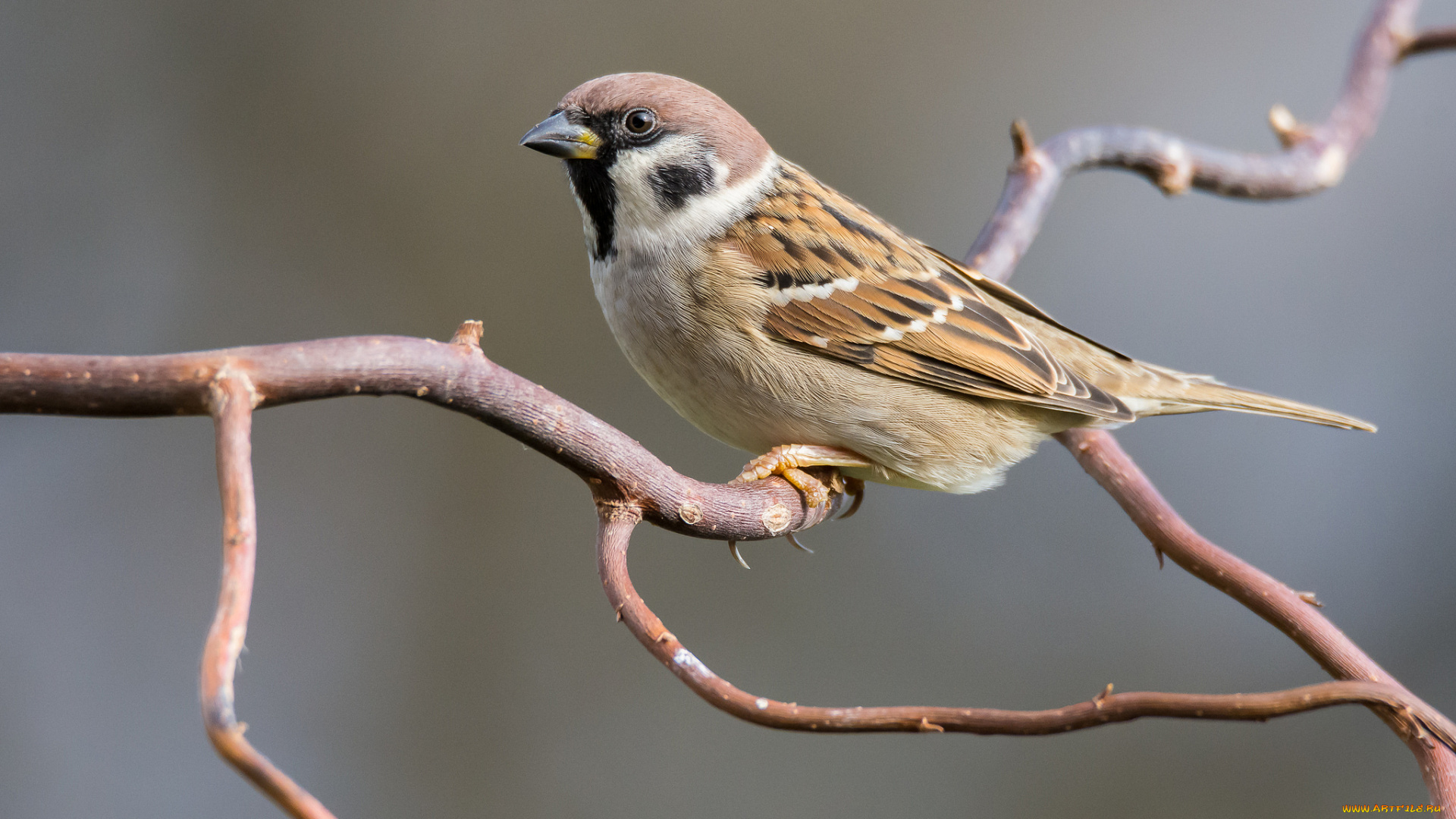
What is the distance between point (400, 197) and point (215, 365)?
137 inches

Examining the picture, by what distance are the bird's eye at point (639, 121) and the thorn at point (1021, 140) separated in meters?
1.01

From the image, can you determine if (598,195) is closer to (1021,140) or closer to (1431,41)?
(1021,140)

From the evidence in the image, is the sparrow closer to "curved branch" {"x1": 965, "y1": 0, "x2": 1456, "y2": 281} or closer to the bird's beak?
the bird's beak

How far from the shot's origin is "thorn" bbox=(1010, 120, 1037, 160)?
2.62 meters

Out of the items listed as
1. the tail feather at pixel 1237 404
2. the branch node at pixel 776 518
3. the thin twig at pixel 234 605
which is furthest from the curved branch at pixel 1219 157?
the thin twig at pixel 234 605

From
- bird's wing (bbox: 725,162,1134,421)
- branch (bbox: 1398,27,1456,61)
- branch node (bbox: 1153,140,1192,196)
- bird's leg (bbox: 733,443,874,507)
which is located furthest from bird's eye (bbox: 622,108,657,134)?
branch (bbox: 1398,27,1456,61)

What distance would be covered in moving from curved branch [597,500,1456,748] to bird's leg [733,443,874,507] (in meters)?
0.62

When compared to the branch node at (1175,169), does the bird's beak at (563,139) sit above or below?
below

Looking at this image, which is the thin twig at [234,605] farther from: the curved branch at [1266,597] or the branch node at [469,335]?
the curved branch at [1266,597]

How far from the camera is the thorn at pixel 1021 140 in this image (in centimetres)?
262

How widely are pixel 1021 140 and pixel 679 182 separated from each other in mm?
996

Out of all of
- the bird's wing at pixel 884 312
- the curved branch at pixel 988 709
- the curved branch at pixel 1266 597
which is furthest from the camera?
the bird's wing at pixel 884 312

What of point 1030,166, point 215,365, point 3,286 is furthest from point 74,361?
point 3,286

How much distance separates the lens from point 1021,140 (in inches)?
104
